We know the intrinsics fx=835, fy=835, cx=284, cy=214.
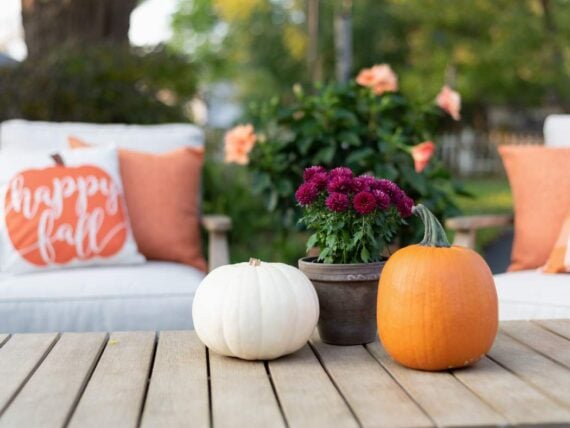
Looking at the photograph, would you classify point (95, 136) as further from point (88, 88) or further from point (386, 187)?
point (88, 88)

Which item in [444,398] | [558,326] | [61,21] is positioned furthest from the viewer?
[61,21]

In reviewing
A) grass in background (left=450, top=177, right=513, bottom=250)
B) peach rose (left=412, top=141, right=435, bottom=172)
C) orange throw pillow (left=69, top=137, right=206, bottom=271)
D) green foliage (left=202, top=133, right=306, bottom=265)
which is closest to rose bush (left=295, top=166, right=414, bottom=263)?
orange throw pillow (left=69, top=137, right=206, bottom=271)

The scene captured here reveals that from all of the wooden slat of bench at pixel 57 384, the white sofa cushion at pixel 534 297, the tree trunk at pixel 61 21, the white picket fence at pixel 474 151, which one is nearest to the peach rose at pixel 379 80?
the white sofa cushion at pixel 534 297

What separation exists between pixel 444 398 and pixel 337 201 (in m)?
0.52

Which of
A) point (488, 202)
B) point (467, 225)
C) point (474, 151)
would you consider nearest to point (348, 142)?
point (467, 225)

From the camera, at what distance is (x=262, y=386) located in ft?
5.22

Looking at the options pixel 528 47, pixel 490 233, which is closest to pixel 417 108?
pixel 490 233

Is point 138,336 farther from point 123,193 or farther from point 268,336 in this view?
point 123,193

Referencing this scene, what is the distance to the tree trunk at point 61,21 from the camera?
19.5ft

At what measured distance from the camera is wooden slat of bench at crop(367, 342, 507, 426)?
1.38 metres

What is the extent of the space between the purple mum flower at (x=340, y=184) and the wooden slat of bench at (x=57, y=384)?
2.08 feet

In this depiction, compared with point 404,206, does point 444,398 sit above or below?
below

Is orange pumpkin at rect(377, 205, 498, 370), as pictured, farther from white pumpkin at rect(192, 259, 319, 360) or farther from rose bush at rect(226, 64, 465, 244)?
rose bush at rect(226, 64, 465, 244)

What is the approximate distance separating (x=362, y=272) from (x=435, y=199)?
201 centimetres
